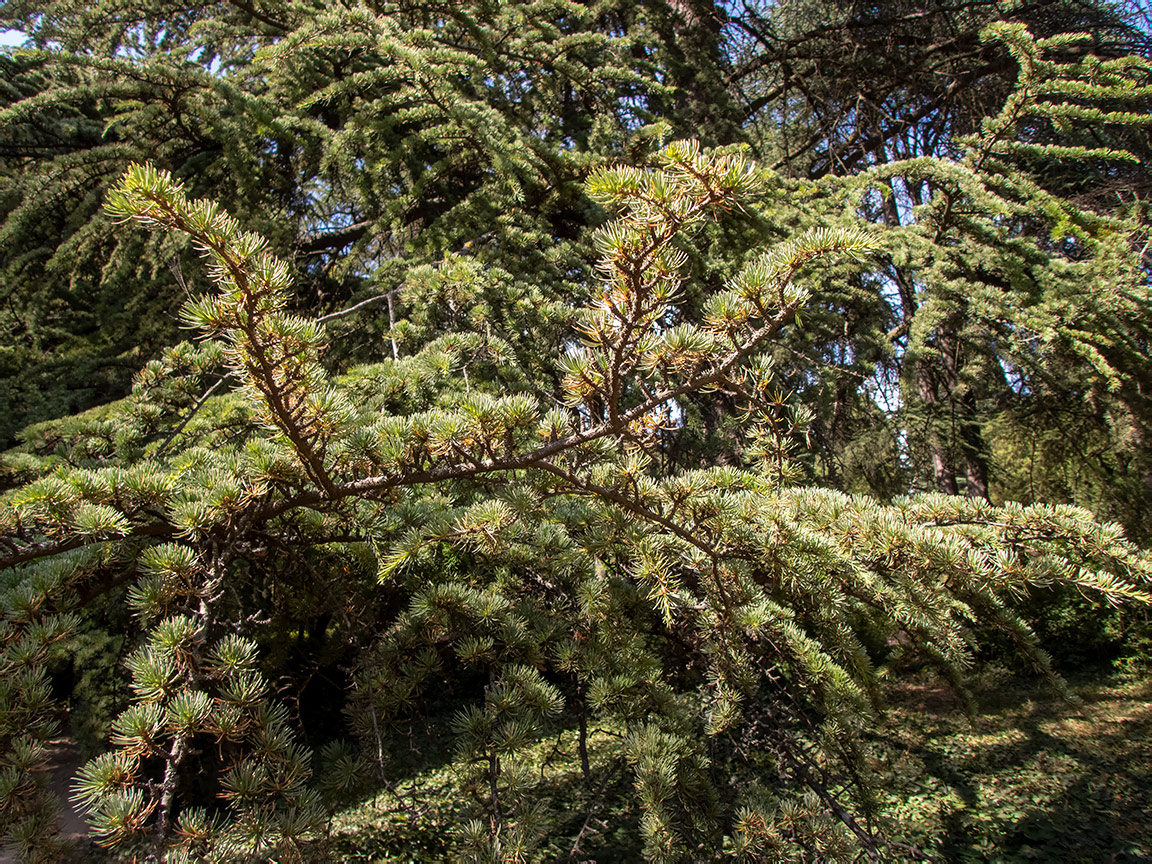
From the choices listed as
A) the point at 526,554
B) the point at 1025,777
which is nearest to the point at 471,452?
the point at 526,554

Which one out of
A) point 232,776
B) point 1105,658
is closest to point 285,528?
point 232,776

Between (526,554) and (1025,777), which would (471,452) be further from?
(1025,777)

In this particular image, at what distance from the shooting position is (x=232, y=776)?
40.9 inches

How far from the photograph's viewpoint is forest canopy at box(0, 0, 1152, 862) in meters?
1.07

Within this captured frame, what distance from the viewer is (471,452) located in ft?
4.17

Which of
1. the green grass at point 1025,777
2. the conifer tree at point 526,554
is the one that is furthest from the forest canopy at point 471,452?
the green grass at point 1025,777

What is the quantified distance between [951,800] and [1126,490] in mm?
4079

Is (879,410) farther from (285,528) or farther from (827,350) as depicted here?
(285,528)

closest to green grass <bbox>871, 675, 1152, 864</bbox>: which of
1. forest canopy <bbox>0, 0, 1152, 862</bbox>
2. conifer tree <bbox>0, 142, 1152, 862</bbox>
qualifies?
forest canopy <bbox>0, 0, 1152, 862</bbox>

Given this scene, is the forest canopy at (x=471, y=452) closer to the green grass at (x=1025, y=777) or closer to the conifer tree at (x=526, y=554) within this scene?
the conifer tree at (x=526, y=554)

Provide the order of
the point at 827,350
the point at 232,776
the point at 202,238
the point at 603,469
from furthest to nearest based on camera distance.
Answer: the point at 827,350 → the point at 603,469 → the point at 232,776 → the point at 202,238

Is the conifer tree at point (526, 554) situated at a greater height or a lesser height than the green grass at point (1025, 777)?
greater

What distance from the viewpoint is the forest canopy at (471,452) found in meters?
1.07

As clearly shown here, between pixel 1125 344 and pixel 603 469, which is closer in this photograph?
pixel 603 469
